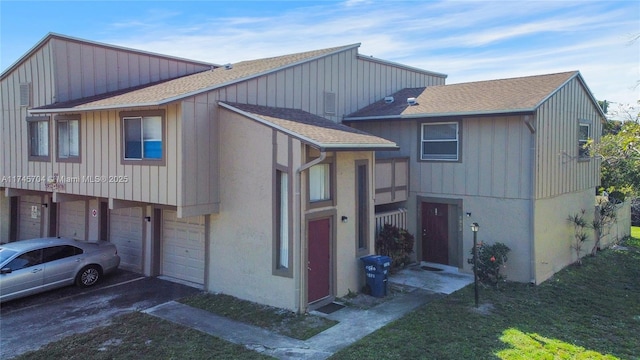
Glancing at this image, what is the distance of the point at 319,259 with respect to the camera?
11109mm

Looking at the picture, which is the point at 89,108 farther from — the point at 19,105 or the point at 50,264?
the point at 19,105

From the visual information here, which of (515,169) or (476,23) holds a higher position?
(476,23)

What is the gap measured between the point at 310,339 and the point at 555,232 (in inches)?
Result: 357

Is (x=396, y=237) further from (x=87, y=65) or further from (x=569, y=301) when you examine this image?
(x=87, y=65)

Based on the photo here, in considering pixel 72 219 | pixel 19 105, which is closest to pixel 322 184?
pixel 72 219

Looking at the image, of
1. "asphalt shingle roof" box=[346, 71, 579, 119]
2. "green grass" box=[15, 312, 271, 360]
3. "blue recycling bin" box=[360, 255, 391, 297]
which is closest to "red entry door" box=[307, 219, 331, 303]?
"blue recycling bin" box=[360, 255, 391, 297]

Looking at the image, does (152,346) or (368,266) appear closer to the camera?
(152,346)

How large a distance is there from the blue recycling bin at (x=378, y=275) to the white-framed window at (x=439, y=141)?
14.0 ft

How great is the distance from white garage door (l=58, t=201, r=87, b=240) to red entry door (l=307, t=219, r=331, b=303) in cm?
907

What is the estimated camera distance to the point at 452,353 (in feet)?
27.7

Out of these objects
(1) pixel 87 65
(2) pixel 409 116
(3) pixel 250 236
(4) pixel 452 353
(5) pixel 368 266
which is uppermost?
(1) pixel 87 65

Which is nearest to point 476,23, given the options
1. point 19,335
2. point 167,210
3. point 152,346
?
point 167,210

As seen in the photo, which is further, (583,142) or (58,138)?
(583,142)

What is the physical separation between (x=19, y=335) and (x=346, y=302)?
689 centimetres
